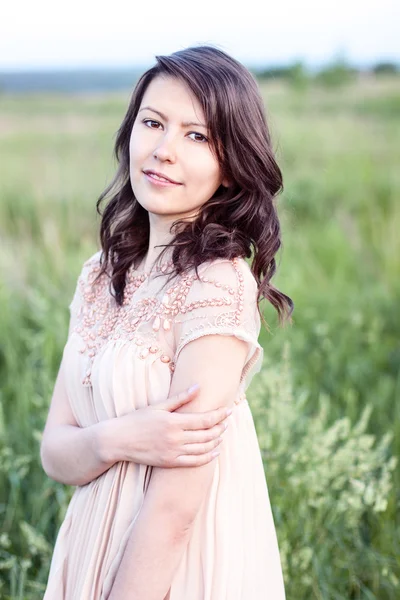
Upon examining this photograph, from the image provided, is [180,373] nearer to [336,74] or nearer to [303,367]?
[303,367]

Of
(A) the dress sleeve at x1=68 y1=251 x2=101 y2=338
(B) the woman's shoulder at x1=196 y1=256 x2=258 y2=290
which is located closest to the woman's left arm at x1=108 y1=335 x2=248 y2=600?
(B) the woman's shoulder at x1=196 y1=256 x2=258 y2=290

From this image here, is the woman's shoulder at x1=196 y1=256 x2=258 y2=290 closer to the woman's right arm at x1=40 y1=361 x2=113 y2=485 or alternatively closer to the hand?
the hand

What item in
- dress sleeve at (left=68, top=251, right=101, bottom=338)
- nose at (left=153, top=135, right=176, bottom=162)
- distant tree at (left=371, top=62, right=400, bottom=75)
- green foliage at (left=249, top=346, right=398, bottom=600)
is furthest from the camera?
distant tree at (left=371, top=62, right=400, bottom=75)

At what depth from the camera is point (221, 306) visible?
1.37 meters

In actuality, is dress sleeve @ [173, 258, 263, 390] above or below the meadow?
above

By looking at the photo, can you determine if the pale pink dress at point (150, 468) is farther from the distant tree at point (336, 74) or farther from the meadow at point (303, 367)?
the distant tree at point (336, 74)

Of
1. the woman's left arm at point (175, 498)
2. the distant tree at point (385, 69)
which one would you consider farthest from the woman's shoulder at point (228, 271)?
the distant tree at point (385, 69)

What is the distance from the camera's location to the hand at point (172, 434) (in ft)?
4.37

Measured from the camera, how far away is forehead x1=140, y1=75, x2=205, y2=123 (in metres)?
1.46

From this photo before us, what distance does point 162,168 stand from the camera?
1458mm

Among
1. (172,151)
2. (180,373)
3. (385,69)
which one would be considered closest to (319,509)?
(180,373)

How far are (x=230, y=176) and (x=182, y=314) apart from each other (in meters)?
0.34

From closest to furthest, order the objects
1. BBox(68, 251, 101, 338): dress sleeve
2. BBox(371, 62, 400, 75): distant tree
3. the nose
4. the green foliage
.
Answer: the nose → BBox(68, 251, 101, 338): dress sleeve → the green foliage → BBox(371, 62, 400, 75): distant tree

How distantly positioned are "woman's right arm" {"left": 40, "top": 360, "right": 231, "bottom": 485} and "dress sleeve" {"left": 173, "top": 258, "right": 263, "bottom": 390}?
12cm
